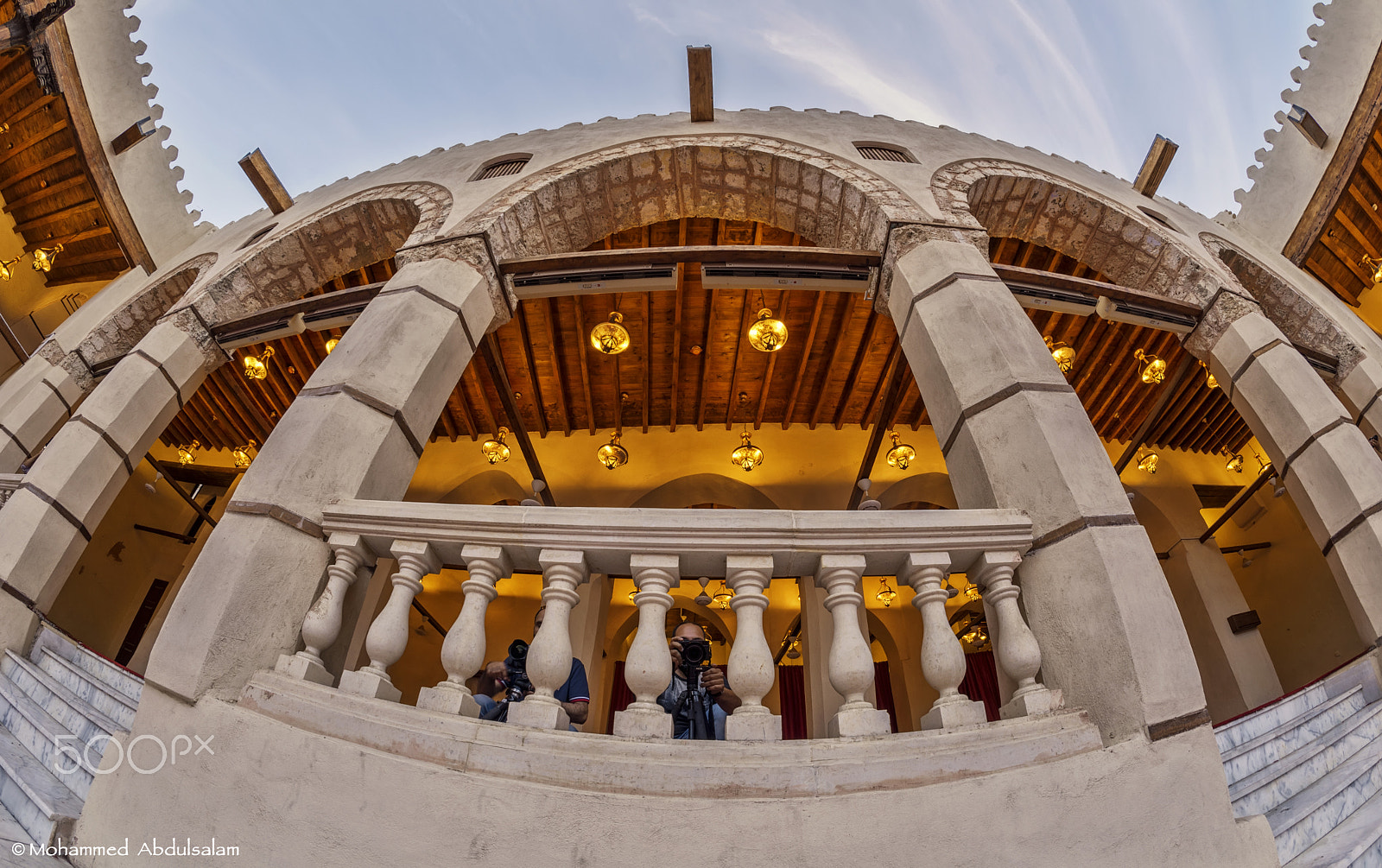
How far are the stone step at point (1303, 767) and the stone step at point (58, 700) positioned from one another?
3924 millimetres

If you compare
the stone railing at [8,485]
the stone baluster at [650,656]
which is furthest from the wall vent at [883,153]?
the stone railing at [8,485]

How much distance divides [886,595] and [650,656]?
24.9 feet

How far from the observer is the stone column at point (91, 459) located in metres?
3.96

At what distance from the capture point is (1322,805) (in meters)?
2.23

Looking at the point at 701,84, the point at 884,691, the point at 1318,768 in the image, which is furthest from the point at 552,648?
the point at 884,691

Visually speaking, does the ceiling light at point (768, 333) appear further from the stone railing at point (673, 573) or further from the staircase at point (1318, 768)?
the staircase at point (1318, 768)

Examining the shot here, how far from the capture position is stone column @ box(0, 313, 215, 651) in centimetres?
396


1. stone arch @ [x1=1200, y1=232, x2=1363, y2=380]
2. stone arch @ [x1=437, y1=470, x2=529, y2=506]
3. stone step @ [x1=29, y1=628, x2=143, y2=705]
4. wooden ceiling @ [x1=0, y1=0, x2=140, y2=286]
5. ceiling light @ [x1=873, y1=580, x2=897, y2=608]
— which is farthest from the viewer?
ceiling light @ [x1=873, y1=580, x2=897, y2=608]

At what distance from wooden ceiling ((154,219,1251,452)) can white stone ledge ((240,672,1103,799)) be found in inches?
211

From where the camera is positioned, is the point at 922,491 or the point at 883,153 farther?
the point at 922,491

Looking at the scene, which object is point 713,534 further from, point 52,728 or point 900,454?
point 900,454

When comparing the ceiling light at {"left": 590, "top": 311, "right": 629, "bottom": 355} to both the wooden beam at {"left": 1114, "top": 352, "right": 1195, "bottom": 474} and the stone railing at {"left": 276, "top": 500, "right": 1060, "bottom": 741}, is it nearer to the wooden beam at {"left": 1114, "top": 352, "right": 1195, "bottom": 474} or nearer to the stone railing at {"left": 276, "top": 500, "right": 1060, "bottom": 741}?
the stone railing at {"left": 276, "top": 500, "right": 1060, "bottom": 741}

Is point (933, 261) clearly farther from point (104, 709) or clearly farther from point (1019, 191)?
point (104, 709)

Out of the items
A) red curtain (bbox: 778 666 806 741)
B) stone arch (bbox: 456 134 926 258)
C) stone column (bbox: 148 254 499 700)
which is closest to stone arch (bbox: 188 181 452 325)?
stone arch (bbox: 456 134 926 258)
